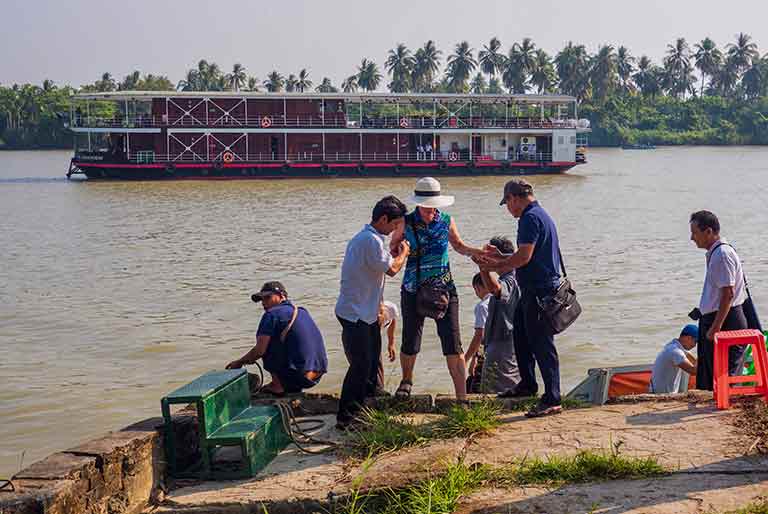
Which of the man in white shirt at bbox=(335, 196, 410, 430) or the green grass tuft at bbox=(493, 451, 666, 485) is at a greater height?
the man in white shirt at bbox=(335, 196, 410, 430)

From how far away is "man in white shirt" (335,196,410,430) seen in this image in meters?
5.11

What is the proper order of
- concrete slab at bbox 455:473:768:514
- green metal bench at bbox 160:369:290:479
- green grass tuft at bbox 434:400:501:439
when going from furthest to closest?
green grass tuft at bbox 434:400:501:439, green metal bench at bbox 160:369:290:479, concrete slab at bbox 455:473:768:514

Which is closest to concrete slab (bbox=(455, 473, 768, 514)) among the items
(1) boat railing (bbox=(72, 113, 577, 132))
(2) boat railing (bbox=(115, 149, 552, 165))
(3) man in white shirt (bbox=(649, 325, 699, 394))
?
(3) man in white shirt (bbox=(649, 325, 699, 394))

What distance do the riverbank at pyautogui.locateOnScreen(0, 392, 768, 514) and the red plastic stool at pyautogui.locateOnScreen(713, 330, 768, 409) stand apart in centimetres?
12

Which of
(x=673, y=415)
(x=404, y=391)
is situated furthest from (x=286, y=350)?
(x=673, y=415)

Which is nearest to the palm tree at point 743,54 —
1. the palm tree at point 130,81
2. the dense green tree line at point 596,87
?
the dense green tree line at point 596,87

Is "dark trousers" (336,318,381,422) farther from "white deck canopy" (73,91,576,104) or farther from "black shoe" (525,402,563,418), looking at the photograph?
"white deck canopy" (73,91,576,104)

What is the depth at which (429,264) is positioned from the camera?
5.41 meters

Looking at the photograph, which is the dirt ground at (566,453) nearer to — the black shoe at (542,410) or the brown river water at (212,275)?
the black shoe at (542,410)

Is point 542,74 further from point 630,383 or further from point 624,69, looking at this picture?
point 630,383

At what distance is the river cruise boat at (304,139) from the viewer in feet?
133

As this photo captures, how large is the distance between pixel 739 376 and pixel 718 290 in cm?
50

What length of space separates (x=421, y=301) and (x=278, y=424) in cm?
103

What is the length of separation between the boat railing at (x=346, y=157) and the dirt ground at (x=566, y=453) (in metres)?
36.2
